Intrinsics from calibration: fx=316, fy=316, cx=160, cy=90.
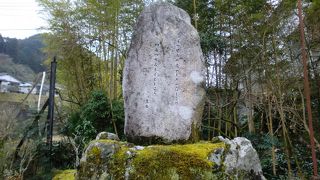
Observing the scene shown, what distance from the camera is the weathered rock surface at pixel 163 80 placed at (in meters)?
→ 3.53

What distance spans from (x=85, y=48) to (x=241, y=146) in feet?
25.4

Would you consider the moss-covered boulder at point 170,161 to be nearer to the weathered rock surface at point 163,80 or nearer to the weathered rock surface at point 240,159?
the weathered rock surface at point 240,159

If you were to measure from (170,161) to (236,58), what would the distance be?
5.10 m

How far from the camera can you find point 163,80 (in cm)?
363

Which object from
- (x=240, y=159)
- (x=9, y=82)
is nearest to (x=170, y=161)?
(x=240, y=159)

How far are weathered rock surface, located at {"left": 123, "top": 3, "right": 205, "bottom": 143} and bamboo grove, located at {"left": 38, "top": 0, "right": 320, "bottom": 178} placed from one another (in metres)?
2.53

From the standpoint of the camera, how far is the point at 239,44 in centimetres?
761

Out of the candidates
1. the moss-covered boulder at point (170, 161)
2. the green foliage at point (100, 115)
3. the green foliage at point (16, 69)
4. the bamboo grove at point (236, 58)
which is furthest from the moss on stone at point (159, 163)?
the green foliage at point (16, 69)

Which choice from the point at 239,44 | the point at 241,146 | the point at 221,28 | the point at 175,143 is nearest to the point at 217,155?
the point at 241,146

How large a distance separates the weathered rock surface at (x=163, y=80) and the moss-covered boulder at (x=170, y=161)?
0.36 meters

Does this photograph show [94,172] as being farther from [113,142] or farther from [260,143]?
[260,143]

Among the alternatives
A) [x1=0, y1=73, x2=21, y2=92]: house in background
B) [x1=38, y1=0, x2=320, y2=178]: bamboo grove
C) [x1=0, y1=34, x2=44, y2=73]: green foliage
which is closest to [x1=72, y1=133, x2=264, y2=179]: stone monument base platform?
[x1=38, y1=0, x2=320, y2=178]: bamboo grove

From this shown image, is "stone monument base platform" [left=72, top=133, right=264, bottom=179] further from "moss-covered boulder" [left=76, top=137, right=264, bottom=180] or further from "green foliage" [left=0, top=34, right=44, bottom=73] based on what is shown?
"green foliage" [left=0, top=34, right=44, bottom=73]

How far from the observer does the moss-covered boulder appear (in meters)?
2.99
